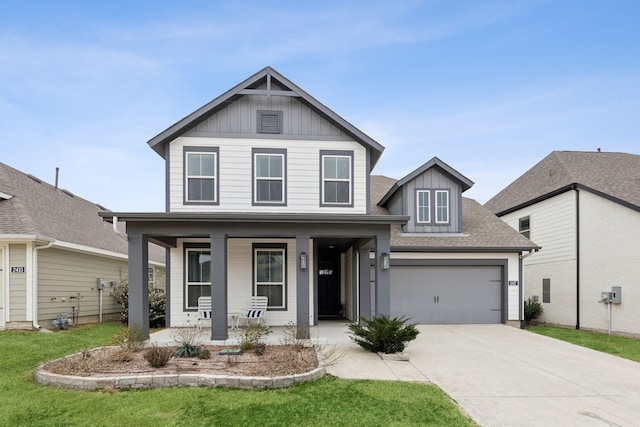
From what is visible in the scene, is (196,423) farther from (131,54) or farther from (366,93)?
(366,93)

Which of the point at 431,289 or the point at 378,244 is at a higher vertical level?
the point at 378,244

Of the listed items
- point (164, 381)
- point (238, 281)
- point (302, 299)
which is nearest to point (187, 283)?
point (238, 281)

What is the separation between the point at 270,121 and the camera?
12.4m

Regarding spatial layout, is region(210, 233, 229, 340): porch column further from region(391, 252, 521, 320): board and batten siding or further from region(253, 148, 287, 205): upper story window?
region(391, 252, 521, 320): board and batten siding

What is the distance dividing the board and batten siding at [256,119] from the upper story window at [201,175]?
21.6 inches

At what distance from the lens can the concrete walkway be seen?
18.5 ft

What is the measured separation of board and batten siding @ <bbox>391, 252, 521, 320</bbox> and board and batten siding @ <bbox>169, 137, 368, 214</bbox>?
2959 millimetres

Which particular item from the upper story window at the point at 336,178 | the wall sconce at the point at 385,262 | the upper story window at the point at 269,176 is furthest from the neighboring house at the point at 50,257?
the wall sconce at the point at 385,262

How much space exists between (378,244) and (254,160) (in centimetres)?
438

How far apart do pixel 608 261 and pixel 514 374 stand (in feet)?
26.4

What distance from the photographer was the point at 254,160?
12258 mm

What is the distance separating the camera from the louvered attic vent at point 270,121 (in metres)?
12.4

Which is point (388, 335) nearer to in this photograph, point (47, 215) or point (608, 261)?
point (608, 261)

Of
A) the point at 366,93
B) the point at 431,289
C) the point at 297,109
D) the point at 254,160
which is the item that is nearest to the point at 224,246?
the point at 254,160
